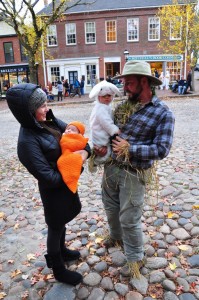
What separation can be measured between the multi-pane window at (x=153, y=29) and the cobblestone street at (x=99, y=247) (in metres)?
27.5

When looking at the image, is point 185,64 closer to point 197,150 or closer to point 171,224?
point 197,150

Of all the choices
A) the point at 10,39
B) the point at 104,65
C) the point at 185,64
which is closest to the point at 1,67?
the point at 10,39

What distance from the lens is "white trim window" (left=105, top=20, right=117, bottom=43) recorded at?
30.4 m

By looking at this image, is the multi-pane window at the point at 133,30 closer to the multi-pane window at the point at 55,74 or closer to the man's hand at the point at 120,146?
the multi-pane window at the point at 55,74

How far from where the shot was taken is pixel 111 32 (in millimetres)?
30594

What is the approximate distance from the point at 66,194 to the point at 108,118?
794 mm

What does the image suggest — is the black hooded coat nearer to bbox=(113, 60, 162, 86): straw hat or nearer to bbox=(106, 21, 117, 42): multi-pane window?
bbox=(113, 60, 162, 86): straw hat

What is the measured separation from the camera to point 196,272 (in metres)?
2.92

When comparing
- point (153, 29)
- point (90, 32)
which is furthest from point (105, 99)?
point (90, 32)

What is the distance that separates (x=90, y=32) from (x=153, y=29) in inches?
267

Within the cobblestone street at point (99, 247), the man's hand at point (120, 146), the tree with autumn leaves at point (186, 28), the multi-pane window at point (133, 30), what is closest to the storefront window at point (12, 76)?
the multi-pane window at point (133, 30)

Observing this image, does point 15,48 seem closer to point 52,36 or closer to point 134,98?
point 52,36

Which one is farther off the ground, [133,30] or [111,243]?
[133,30]

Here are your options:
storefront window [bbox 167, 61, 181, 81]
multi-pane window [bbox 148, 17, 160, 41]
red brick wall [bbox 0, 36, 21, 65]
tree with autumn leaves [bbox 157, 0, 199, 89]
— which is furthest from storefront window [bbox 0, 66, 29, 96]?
tree with autumn leaves [bbox 157, 0, 199, 89]
